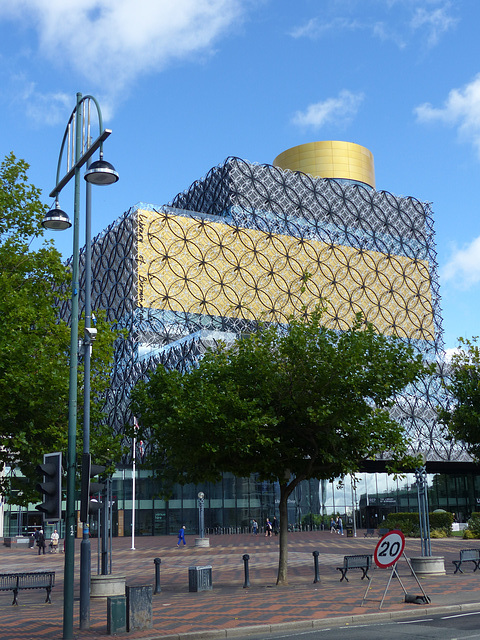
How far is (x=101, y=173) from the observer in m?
14.7

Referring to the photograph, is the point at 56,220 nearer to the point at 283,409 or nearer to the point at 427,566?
the point at 283,409

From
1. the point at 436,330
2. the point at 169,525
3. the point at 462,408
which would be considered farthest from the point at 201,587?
the point at 436,330

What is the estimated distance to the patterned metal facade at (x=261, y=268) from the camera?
74.9 m

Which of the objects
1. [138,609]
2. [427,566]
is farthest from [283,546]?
[138,609]

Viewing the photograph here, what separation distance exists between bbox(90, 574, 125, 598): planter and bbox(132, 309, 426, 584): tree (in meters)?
4.49

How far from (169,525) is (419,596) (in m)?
51.6

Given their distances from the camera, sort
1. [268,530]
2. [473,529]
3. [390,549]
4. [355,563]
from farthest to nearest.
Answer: [268,530] → [473,529] → [355,563] → [390,549]

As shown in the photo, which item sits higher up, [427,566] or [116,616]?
[116,616]

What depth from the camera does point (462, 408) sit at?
35.2 m

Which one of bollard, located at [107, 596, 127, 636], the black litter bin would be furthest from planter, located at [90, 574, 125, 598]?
bollard, located at [107, 596, 127, 636]

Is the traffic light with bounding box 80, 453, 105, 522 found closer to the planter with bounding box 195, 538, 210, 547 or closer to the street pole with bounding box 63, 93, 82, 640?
the street pole with bounding box 63, 93, 82, 640

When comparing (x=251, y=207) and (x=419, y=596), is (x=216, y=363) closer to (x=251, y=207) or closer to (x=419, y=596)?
(x=419, y=596)

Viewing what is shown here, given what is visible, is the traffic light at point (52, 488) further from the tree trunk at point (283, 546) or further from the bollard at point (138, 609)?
the tree trunk at point (283, 546)

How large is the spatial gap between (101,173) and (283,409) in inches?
484
